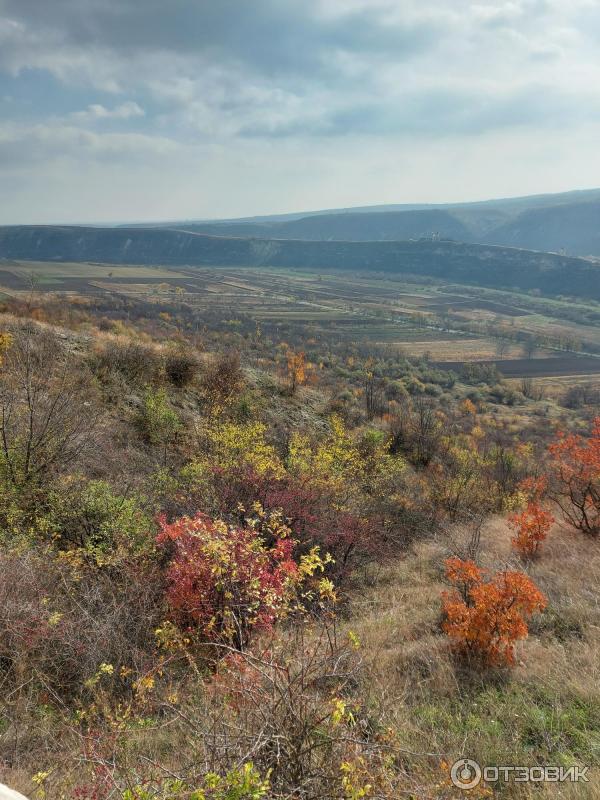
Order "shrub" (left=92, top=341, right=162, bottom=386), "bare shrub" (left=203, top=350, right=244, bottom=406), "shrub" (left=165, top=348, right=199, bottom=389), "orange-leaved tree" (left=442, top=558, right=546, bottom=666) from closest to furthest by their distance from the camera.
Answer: "orange-leaved tree" (left=442, top=558, right=546, bottom=666), "shrub" (left=92, top=341, right=162, bottom=386), "bare shrub" (left=203, top=350, right=244, bottom=406), "shrub" (left=165, top=348, right=199, bottom=389)

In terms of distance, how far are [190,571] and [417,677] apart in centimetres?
337

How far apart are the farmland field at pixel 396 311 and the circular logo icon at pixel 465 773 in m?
79.3

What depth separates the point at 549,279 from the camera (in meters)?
186

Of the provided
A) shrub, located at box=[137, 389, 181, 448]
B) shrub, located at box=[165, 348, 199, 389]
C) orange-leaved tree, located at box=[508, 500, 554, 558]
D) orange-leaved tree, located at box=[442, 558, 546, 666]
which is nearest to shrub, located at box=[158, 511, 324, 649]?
orange-leaved tree, located at box=[442, 558, 546, 666]

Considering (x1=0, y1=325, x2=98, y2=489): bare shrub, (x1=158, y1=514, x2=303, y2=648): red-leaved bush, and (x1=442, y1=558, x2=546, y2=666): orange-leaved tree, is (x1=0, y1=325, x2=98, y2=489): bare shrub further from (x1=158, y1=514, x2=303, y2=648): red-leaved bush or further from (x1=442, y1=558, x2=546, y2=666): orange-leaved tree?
(x1=442, y1=558, x2=546, y2=666): orange-leaved tree

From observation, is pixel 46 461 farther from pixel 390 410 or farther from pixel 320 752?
pixel 390 410

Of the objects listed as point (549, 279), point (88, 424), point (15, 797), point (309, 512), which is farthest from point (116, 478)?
point (549, 279)

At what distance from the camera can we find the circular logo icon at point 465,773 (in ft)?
12.7

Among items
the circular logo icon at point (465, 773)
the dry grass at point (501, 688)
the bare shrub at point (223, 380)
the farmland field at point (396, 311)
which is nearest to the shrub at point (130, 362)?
the bare shrub at point (223, 380)

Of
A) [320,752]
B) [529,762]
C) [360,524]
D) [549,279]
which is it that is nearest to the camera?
[320,752]

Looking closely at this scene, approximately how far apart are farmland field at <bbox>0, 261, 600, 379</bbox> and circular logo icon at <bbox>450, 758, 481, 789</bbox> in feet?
260

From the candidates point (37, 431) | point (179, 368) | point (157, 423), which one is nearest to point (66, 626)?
point (37, 431)

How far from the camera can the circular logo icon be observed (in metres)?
3.87

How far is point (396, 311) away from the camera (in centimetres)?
14400
